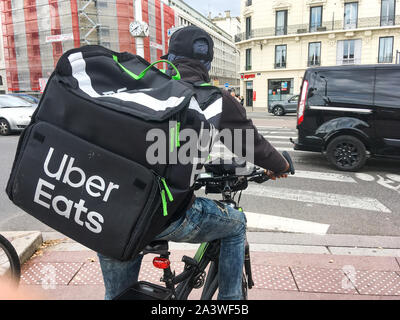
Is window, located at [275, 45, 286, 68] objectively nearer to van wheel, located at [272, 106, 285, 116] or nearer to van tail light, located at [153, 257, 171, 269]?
van wheel, located at [272, 106, 285, 116]

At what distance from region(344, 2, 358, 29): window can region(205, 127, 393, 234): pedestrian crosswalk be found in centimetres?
3197

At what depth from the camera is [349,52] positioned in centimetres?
3397

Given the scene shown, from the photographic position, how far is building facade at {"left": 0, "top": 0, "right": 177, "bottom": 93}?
33.2 m

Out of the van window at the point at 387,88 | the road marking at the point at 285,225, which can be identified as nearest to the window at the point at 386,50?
the van window at the point at 387,88

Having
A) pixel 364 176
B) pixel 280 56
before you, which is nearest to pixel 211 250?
pixel 364 176

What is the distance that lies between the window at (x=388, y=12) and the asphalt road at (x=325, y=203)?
31414 millimetres

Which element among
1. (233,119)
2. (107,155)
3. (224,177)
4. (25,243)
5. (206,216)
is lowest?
(25,243)

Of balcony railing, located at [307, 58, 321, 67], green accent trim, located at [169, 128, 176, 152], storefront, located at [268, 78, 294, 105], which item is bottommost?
green accent trim, located at [169, 128, 176, 152]

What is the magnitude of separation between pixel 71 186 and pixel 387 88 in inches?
259

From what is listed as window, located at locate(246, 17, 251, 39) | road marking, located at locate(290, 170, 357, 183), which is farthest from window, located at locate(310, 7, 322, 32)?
road marking, located at locate(290, 170, 357, 183)

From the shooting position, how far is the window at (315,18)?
34.8 metres

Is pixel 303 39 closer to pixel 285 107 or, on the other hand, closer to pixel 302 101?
pixel 285 107
